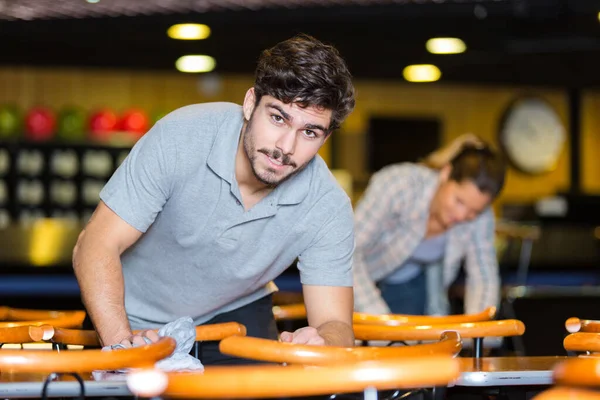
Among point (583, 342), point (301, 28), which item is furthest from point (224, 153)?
point (301, 28)

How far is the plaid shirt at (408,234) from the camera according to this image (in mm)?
3648

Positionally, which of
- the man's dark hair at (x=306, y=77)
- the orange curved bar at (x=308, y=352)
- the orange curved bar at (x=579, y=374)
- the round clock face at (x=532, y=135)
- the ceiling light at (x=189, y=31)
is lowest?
the orange curved bar at (x=579, y=374)

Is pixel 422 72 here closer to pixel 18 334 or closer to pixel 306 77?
pixel 306 77

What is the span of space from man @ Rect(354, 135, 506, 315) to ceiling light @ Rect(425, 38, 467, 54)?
221cm

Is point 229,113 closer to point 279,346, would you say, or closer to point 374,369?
point 279,346

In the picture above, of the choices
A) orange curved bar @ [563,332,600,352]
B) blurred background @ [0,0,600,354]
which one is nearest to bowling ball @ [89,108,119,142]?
blurred background @ [0,0,600,354]

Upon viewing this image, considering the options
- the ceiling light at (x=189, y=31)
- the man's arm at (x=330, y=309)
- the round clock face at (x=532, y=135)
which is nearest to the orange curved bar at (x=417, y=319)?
the man's arm at (x=330, y=309)

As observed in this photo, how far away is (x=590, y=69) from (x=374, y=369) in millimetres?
6944

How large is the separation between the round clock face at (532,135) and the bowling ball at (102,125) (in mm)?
4957

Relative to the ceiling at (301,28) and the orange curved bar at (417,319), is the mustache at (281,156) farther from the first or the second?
the ceiling at (301,28)

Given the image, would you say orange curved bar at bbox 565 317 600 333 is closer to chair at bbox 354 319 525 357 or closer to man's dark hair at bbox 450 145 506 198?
chair at bbox 354 319 525 357

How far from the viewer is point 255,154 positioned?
230cm

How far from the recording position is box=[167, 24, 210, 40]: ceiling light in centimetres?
556

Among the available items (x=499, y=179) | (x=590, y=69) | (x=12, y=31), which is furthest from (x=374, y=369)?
(x=590, y=69)
